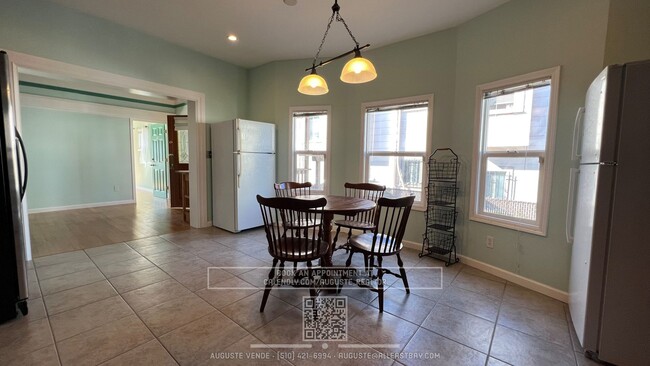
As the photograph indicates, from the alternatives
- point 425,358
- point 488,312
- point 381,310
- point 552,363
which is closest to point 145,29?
point 381,310

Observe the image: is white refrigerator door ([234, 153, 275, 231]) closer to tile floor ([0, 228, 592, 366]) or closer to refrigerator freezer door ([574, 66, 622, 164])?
tile floor ([0, 228, 592, 366])

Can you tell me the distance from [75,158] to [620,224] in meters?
8.08

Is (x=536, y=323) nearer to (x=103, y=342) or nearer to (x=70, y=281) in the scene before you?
(x=103, y=342)

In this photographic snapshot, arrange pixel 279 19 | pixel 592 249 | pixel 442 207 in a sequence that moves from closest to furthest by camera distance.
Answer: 1. pixel 592 249
2. pixel 279 19
3. pixel 442 207

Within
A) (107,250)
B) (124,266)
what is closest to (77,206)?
(107,250)

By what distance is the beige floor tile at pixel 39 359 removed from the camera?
149 cm

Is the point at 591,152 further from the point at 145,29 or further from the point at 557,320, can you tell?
the point at 145,29

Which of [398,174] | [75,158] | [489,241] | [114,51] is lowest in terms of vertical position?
[489,241]

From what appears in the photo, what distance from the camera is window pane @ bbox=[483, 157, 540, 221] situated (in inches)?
100

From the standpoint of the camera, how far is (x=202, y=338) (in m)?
1.73

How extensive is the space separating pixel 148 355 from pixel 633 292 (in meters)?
2.77

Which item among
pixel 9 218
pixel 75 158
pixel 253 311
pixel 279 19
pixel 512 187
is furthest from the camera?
pixel 75 158

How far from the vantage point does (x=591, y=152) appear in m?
1.69

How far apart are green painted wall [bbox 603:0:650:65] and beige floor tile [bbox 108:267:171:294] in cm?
425
